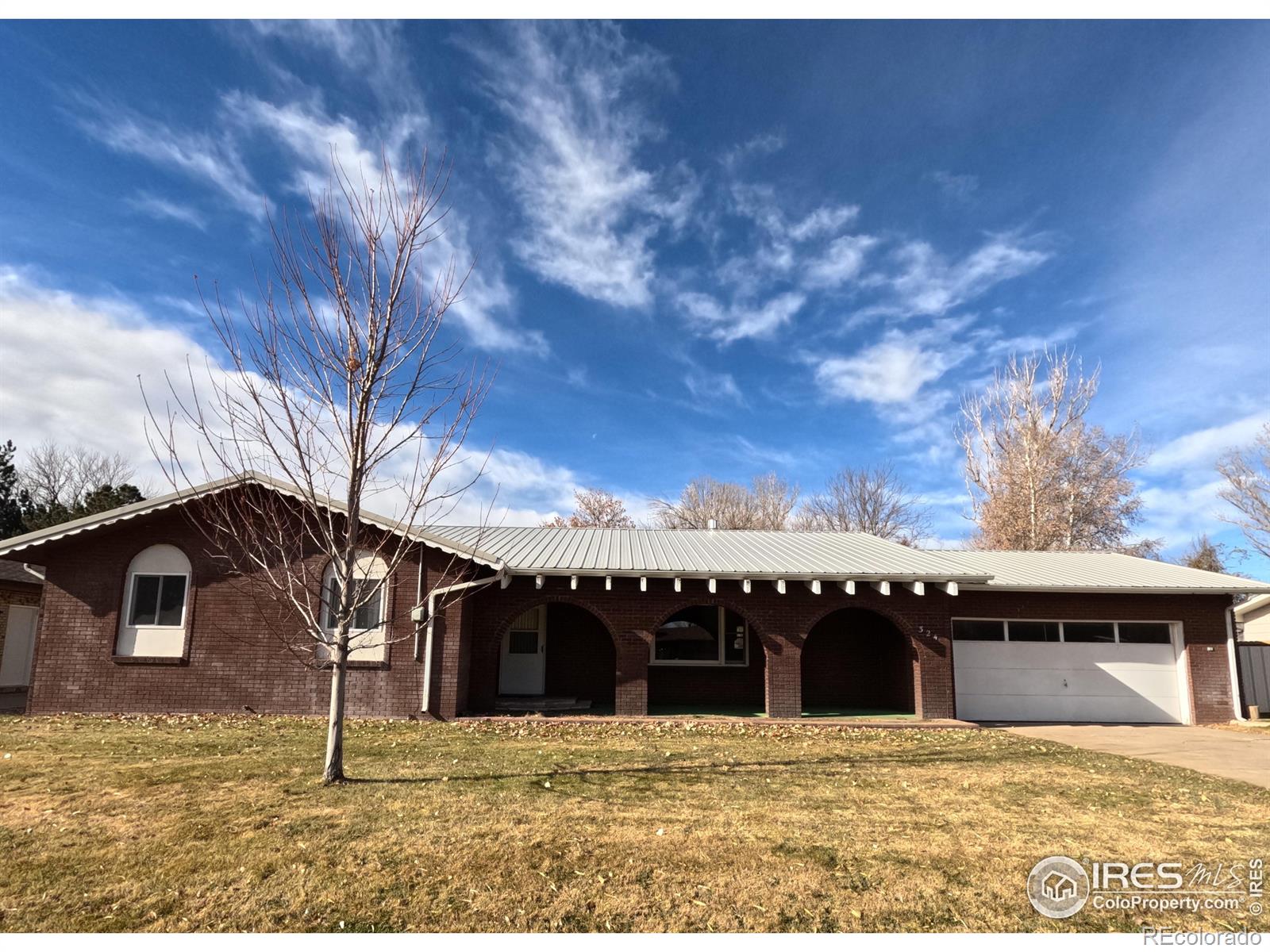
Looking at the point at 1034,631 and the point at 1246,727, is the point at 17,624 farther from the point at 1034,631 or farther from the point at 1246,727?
the point at 1246,727

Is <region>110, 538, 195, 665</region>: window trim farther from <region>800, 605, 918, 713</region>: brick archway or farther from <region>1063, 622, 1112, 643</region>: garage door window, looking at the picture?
<region>1063, 622, 1112, 643</region>: garage door window

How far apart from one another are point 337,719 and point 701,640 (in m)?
9.44

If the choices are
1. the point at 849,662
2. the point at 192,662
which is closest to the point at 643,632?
the point at 849,662

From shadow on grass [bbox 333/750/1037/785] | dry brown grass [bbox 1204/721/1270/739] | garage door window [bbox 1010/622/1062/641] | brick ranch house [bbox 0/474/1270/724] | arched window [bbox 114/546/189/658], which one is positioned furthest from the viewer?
garage door window [bbox 1010/622/1062/641]

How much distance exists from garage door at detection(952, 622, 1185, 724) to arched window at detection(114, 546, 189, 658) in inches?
580

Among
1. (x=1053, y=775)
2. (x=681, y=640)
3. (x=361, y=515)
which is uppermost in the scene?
(x=361, y=515)

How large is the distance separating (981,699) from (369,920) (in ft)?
45.9

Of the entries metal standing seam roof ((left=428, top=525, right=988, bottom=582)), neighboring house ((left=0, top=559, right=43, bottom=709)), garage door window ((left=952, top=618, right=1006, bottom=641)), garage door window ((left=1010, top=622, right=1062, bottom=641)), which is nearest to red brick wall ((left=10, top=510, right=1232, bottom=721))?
metal standing seam roof ((left=428, top=525, right=988, bottom=582))

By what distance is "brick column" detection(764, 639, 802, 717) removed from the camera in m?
13.2

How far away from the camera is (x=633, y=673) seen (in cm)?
1318

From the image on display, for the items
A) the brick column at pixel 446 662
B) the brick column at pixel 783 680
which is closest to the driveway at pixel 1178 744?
the brick column at pixel 783 680
